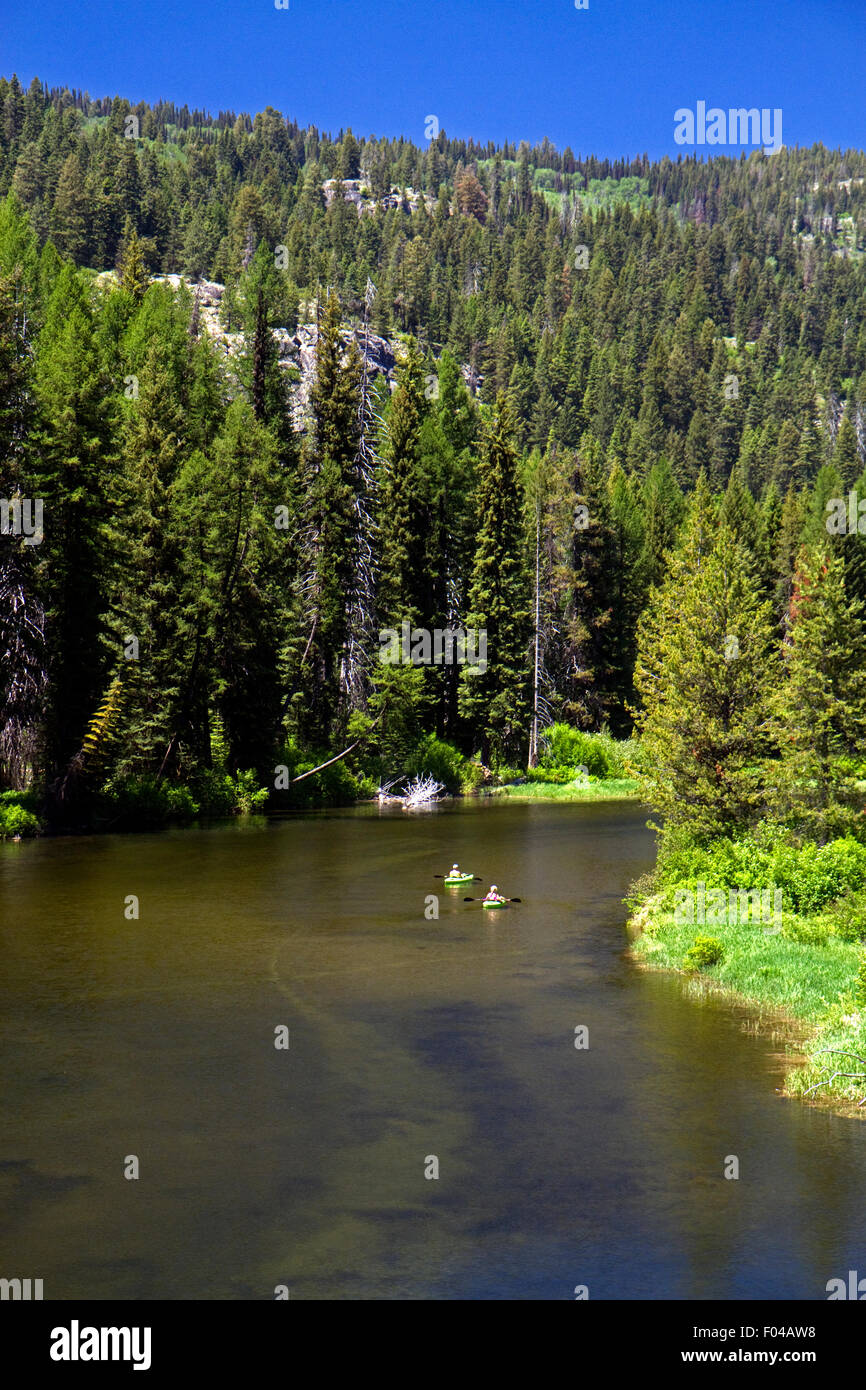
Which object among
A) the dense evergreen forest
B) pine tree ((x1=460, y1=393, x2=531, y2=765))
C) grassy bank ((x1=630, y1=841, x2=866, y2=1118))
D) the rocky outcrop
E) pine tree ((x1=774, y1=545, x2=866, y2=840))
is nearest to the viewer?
grassy bank ((x1=630, y1=841, x2=866, y2=1118))

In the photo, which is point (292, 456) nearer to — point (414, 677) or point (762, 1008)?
point (414, 677)

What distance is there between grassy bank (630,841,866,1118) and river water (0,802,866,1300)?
0.70 metres

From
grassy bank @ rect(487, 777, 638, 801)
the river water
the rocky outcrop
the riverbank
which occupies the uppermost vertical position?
the rocky outcrop

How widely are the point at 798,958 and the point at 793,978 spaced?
42.3 inches

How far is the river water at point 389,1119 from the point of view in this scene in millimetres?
12750

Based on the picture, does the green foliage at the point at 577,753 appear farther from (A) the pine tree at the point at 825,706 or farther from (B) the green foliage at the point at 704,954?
(B) the green foliage at the point at 704,954

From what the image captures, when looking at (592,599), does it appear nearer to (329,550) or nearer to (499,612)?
(499,612)

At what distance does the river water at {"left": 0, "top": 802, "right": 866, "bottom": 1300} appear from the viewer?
12.8 meters

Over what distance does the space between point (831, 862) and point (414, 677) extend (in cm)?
3487

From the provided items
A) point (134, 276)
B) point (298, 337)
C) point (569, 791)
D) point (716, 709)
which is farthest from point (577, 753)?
point (298, 337)

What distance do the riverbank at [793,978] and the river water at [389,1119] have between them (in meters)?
0.63

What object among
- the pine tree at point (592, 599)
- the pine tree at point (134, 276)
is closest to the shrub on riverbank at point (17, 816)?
the pine tree at point (592, 599)

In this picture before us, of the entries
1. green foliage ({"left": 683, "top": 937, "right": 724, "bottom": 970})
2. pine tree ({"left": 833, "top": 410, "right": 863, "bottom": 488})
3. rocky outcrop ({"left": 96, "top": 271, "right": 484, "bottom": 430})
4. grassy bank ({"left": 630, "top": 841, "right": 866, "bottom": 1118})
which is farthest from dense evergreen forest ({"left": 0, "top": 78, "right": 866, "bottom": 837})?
rocky outcrop ({"left": 96, "top": 271, "right": 484, "bottom": 430})

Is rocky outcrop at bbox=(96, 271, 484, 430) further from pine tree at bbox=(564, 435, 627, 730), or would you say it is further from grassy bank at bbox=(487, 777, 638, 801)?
grassy bank at bbox=(487, 777, 638, 801)
